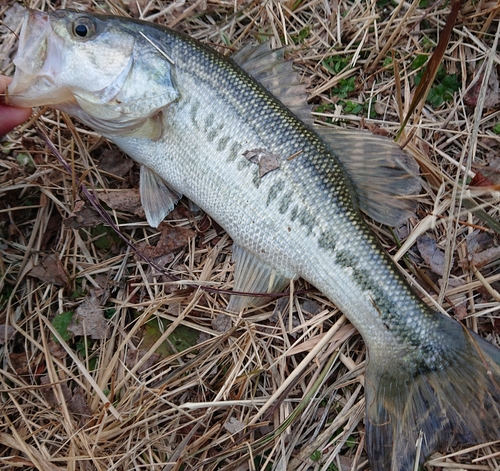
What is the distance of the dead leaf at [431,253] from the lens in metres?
2.88

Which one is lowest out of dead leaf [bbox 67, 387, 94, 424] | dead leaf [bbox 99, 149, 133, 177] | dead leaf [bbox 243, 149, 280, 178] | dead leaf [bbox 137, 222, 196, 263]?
dead leaf [bbox 67, 387, 94, 424]

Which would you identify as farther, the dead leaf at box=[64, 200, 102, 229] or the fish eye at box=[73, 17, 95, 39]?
the dead leaf at box=[64, 200, 102, 229]

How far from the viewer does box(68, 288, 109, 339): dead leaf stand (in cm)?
294

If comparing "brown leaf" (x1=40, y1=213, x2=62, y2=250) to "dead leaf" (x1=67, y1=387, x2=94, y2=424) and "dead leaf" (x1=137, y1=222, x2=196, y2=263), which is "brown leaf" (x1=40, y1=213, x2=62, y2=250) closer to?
"dead leaf" (x1=137, y1=222, x2=196, y2=263)

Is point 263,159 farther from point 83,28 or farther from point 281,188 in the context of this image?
point 83,28

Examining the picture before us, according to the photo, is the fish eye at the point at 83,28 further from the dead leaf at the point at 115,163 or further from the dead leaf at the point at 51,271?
the dead leaf at the point at 51,271

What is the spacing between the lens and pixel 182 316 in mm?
2873

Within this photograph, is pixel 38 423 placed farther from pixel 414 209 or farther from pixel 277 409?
pixel 414 209

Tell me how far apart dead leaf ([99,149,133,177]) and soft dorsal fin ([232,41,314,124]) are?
1065 millimetres

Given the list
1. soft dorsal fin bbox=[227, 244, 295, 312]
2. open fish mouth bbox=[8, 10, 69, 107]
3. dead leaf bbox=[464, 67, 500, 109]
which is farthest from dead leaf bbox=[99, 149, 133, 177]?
dead leaf bbox=[464, 67, 500, 109]

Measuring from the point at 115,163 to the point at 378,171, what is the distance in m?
1.86

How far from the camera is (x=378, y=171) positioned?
110 inches

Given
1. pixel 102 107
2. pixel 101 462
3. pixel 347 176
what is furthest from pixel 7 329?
pixel 347 176

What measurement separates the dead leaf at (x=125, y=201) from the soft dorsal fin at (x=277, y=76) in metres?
1.17
